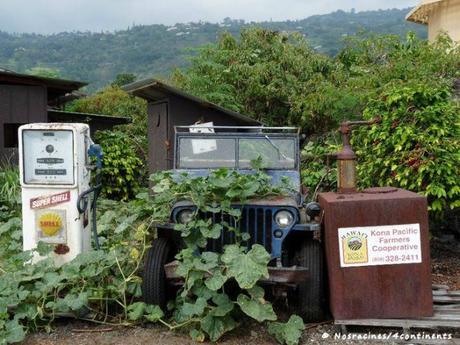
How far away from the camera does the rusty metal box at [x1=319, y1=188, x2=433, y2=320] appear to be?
440cm

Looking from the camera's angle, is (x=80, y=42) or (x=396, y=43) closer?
(x=396, y=43)

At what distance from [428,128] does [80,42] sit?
76218 mm

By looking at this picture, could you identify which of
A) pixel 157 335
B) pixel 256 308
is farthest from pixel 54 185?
Answer: pixel 256 308

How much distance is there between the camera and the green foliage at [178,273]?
4.17 meters

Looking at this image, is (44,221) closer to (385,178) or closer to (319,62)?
(385,178)

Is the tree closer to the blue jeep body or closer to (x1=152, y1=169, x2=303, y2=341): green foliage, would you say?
the blue jeep body

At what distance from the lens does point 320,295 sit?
4504 mm

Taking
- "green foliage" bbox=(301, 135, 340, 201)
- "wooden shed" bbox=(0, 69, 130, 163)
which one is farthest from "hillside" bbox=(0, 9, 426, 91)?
"green foliage" bbox=(301, 135, 340, 201)

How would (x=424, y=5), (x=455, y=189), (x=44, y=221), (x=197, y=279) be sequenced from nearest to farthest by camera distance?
(x=197, y=279) < (x=44, y=221) < (x=455, y=189) < (x=424, y=5)

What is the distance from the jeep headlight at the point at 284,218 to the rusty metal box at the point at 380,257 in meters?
0.32

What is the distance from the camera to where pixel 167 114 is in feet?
30.6

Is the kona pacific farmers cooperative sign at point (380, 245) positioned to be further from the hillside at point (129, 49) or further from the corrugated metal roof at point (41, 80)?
the hillside at point (129, 49)

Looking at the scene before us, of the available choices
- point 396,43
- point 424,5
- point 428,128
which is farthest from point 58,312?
point 424,5

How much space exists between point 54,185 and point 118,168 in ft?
20.6
